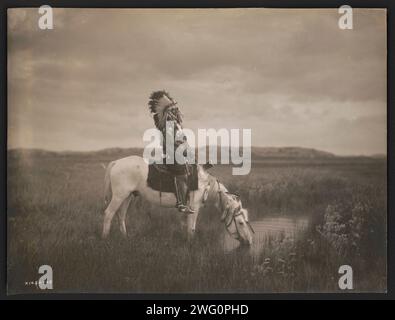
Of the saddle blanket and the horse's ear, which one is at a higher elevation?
the horse's ear

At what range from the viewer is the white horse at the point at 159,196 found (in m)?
4.78

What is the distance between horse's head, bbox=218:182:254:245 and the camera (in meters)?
4.80

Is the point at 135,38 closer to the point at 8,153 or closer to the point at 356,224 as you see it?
the point at 8,153

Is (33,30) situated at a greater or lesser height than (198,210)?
greater

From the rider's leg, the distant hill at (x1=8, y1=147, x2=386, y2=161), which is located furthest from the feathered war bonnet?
the rider's leg

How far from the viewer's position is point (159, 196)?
480cm

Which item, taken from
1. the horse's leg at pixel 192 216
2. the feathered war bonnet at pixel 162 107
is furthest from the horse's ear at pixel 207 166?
the feathered war bonnet at pixel 162 107

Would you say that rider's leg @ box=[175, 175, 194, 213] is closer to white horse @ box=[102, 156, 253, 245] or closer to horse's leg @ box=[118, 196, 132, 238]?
white horse @ box=[102, 156, 253, 245]

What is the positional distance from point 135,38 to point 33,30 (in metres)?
0.96

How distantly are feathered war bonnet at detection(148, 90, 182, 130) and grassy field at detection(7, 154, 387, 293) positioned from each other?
2.03 feet

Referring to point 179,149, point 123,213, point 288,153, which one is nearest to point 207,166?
point 179,149

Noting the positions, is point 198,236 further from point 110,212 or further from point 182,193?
point 110,212

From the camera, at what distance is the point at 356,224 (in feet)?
15.8

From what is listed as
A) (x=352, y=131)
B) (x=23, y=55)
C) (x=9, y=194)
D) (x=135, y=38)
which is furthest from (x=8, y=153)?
(x=352, y=131)
